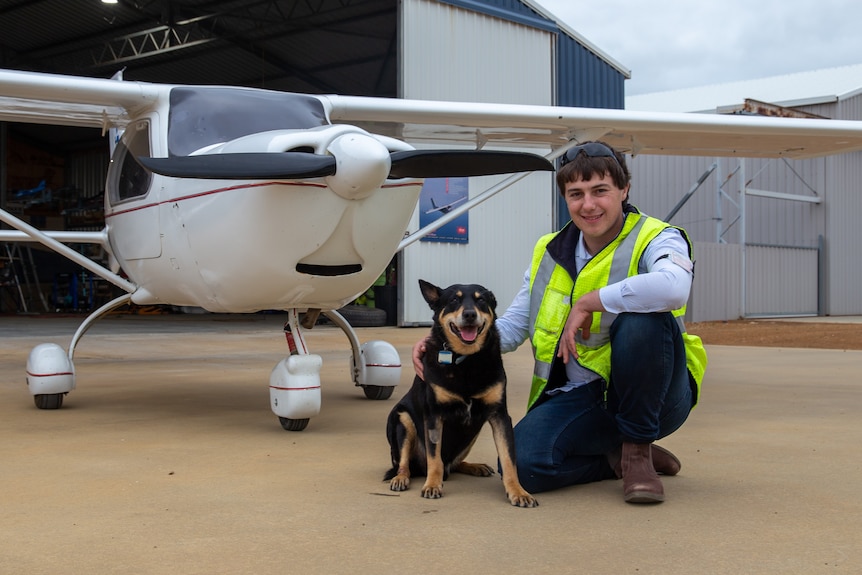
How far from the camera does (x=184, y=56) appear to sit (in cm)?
2392

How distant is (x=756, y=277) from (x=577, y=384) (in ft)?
64.3

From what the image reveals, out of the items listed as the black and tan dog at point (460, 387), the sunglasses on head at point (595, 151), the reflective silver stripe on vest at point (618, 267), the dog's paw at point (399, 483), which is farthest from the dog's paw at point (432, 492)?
the sunglasses on head at point (595, 151)

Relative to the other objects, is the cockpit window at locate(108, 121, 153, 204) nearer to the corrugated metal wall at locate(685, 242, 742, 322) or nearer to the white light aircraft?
the white light aircraft

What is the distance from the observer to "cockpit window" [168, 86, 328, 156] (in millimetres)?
4961

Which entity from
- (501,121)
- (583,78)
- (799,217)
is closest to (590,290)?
(501,121)

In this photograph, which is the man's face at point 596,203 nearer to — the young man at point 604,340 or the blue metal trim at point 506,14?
the young man at point 604,340

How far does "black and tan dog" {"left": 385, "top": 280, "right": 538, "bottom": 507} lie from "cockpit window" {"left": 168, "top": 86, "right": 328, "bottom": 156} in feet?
6.86

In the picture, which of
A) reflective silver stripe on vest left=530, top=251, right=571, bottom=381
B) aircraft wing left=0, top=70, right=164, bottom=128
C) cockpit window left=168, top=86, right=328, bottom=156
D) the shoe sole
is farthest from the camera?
aircraft wing left=0, top=70, right=164, bottom=128

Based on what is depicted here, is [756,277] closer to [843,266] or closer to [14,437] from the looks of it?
[843,266]

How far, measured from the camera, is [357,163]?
4.05m

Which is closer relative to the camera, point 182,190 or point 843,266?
point 182,190

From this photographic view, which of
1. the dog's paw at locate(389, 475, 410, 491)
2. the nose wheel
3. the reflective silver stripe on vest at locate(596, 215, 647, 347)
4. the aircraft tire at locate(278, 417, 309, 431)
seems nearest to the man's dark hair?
the reflective silver stripe on vest at locate(596, 215, 647, 347)

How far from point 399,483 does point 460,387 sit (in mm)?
496

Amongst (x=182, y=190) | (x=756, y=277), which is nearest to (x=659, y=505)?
(x=182, y=190)
